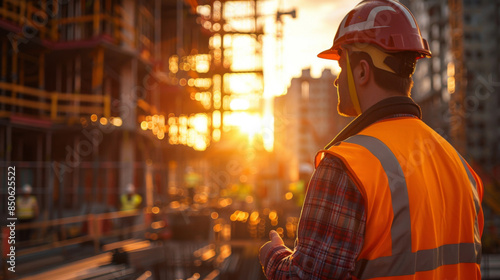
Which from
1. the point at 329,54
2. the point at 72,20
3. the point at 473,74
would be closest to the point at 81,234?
the point at 72,20

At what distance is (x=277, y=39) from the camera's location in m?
16.7

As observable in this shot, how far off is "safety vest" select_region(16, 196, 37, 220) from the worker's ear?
43.8ft

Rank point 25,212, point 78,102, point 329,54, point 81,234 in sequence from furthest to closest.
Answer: point 78,102 < point 81,234 < point 25,212 < point 329,54

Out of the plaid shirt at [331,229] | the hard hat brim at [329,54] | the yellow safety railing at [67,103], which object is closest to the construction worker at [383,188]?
the plaid shirt at [331,229]

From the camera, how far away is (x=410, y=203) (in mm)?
1404

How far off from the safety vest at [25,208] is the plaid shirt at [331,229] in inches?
524

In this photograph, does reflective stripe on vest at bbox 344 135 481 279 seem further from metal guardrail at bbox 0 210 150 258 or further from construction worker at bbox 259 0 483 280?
metal guardrail at bbox 0 210 150 258

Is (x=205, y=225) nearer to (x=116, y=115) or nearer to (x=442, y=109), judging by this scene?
(x=116, y=115)

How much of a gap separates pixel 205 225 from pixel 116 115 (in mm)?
9978

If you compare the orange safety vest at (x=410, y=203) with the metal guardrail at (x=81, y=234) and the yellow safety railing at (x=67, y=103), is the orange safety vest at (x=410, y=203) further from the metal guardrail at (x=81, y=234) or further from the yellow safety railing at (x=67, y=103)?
the yellow safety railing at (x=67, y=103)

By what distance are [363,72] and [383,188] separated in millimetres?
502

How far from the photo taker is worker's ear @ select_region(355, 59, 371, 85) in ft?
5.33

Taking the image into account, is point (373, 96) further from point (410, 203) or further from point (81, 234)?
point (81, 234)

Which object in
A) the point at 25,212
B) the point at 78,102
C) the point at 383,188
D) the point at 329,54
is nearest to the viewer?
the point at 383,188
